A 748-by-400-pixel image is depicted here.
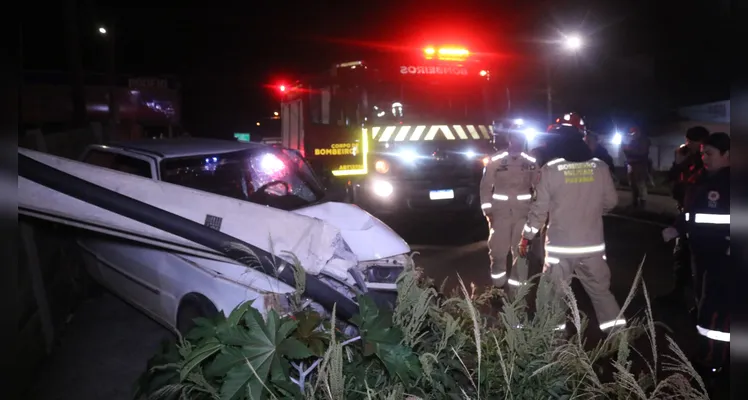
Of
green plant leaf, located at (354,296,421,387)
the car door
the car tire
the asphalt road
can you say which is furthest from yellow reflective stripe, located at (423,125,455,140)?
green plant leaf, located at (354,296,421,387)

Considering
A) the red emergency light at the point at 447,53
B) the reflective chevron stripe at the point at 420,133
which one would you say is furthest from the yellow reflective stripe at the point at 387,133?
the red emergency light at the point at 447,53

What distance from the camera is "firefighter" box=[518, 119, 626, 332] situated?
5023 millimetres

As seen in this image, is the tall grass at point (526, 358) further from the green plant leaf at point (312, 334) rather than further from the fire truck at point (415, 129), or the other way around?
the fire truck at point (415, 129)

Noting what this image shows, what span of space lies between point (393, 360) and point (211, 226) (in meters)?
1.64

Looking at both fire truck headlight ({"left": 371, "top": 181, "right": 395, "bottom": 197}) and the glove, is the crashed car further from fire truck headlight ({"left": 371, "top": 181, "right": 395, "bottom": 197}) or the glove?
fire truck headlight ({"left": 371, "top": 181, "right": 395, "bottom": 197})

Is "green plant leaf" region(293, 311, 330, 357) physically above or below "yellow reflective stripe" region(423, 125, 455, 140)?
below

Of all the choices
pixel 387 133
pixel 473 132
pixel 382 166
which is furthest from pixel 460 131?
pixel 382 166

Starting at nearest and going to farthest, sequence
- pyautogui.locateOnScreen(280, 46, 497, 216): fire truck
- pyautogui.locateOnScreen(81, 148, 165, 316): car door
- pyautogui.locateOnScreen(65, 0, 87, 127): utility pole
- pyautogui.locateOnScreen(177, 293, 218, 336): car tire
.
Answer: pyautogui.locateOnScreen(177, 293, 218, 336): car tire → pyautogui.locateOnScreen(81, 148, 165, 316): car door → pyautogui.locateOnScreen(280, 46, 497, 216): fire truck → pyautogui.locateOnScreen(65, 0, 87, 127): utility pole

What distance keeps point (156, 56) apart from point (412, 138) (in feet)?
97.5

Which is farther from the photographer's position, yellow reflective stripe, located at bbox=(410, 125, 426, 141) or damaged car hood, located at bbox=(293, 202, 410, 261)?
yellow reflective stripe, located at bbox=(410, 125, 426, 141)

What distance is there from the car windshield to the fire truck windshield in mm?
4750

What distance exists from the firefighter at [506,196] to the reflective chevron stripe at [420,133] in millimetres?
3914

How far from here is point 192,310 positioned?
14.7 feet

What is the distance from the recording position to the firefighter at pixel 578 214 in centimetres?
502
